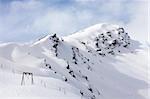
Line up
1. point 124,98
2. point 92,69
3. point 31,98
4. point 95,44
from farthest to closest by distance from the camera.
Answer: point 95,44
point 92,69
point 124,98
point 31,98

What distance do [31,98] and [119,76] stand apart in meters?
131

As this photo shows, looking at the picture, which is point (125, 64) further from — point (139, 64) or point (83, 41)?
point (83, 41)

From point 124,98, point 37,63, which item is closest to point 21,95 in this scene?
point 37,63

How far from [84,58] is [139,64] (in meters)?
37.2

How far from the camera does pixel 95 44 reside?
194m

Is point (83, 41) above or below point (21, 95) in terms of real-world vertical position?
above

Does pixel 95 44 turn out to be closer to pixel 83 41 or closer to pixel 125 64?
pixel 83 41

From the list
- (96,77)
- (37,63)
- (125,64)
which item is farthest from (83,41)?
(37,63)

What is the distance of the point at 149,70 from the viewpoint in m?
180

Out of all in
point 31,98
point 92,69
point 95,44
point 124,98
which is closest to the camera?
point 31,98

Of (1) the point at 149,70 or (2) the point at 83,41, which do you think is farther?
(2) the point at 83,41

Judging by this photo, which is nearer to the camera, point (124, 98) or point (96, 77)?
point (124, 98)

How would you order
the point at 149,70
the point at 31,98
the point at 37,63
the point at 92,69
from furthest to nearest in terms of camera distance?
the point at 149,70
the point at 92,69
the point at 37,63
the point at 31,98

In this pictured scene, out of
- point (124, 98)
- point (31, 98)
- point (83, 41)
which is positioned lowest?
point (124, 98)
